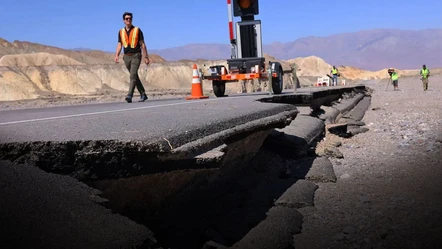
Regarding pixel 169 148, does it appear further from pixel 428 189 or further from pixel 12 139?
pixel 428 189

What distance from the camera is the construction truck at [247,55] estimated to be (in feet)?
36.5

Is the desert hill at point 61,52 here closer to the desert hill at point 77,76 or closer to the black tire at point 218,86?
the desert hill at point 77,76

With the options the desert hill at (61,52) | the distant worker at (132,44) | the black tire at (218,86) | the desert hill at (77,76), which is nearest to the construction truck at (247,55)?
the black tire at (218,86)

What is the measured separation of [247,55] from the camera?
38.3 feet

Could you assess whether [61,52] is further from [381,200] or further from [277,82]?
[381,200]

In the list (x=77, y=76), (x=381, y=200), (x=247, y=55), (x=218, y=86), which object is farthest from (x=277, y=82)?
(x=77, y=76)

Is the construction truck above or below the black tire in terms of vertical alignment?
above

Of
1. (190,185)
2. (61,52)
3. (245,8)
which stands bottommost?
(190,185)

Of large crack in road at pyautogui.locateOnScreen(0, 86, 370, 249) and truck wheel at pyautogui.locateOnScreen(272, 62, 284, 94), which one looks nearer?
large crack in road at pyautogui.locateOnScreen(0, 86, 370, 249)

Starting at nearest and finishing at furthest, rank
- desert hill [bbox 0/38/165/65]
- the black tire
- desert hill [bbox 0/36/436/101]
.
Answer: the black tire, desert hill [bbox 0/36/436/101], desert hill [bbox 0/38/165/65]

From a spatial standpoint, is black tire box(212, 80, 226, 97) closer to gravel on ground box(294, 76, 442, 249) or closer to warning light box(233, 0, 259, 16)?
warning light box(233, 0, 259, 16)

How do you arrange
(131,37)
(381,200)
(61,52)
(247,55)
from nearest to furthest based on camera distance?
(381,200) → (131,37) → (247,55) → (61,52)

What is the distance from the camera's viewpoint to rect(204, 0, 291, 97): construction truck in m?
11.1

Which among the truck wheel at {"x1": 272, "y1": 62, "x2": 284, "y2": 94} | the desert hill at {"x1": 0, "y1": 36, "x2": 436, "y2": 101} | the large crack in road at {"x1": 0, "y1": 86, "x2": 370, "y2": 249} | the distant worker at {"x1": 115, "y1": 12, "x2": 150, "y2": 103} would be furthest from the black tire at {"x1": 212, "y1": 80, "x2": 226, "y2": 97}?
the desert hill at {"x1": 0, "y1": 36, "x2": 436, "y2": 101}
